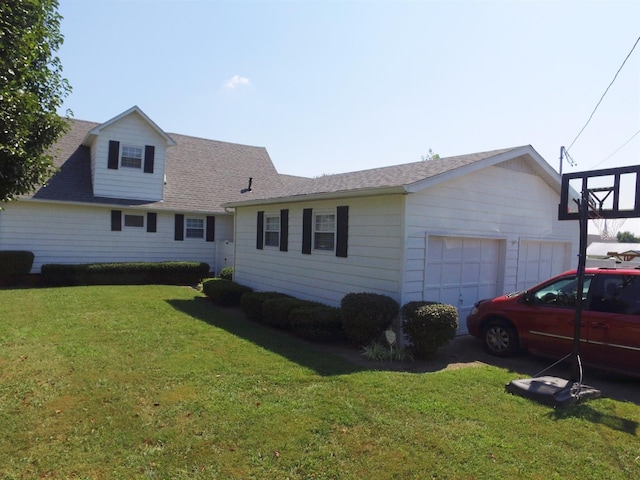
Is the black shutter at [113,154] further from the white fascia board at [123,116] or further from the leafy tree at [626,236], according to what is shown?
the leafy tree at [626,236]

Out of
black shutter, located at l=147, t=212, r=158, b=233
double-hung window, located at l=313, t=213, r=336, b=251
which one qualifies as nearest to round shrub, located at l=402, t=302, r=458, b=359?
double-hung window, located at l=313, t=213, r=336, b=251

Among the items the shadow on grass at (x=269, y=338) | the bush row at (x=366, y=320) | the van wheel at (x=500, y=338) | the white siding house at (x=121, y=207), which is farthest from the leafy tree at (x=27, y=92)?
the white siding house at (x=121, y=207)

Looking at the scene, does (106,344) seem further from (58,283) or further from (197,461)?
(58,283)

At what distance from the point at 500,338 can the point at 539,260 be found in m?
4.62

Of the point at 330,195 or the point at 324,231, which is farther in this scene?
the point at 324,231

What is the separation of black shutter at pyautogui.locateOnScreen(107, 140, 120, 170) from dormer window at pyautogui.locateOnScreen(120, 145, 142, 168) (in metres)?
0.21

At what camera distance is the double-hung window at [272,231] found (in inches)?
506

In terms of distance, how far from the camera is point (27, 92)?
17.4 ft

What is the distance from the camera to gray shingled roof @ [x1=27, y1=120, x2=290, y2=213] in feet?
54.5

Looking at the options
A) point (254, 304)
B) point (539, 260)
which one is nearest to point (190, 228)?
point (254, 304)

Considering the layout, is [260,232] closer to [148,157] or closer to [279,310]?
[279,310]

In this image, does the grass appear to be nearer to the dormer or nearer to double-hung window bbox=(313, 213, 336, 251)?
double-hung window bbox=(313, 213, 336, 251)

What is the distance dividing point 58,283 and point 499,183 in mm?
14788

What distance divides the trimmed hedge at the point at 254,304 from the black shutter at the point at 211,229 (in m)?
8.59
